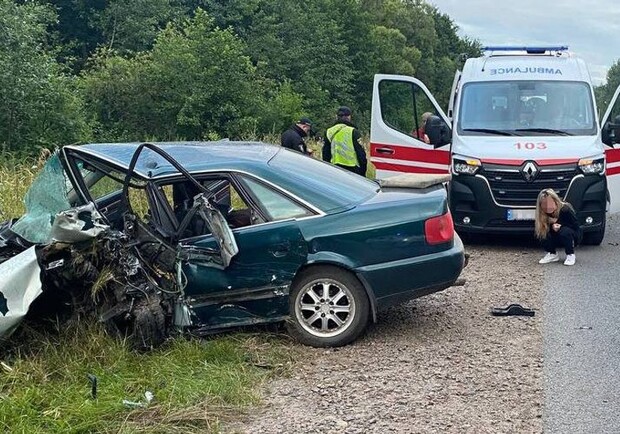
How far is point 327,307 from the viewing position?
5953 mm

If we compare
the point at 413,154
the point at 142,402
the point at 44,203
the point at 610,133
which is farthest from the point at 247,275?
the point at 610,133

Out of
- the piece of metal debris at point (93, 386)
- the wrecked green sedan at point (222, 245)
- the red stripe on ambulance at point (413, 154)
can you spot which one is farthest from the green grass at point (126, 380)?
the red stripe on ambulance at point (413, 154)

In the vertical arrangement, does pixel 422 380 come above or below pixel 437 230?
below

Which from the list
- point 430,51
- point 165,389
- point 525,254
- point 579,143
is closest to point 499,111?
point 579,143

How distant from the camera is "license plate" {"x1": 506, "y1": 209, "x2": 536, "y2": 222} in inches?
387

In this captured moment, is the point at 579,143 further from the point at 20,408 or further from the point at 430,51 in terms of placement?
the point at 430,51

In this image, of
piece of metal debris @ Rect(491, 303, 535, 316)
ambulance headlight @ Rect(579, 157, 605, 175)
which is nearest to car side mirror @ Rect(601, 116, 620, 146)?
ambulance headlight @ Rect(579, 157, 605, 175)

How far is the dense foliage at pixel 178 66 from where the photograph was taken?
67.3 feet

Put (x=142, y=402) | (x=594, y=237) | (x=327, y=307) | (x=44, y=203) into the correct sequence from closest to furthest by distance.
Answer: (x=142, y=402) < (x=327, y=307) < (x=44, y=203) < (x=594, y=237)

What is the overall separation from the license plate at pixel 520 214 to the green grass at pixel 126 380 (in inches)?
188

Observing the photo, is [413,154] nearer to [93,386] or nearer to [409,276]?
[409,276]

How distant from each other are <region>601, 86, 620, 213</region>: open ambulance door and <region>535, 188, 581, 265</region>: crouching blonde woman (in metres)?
1.81

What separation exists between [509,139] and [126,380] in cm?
659

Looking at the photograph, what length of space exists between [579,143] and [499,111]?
1.12 metres
